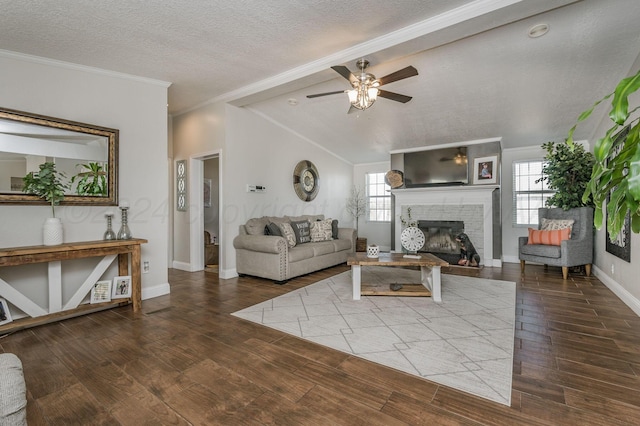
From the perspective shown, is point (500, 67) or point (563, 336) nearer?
point (563, 336)

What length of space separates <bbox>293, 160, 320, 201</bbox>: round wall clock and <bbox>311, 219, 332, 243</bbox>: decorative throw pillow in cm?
96

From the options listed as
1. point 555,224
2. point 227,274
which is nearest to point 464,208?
point 555,224

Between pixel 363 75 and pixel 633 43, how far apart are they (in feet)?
8.99

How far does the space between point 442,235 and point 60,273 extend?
6069mm

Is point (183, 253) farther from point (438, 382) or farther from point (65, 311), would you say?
point (438, 382)

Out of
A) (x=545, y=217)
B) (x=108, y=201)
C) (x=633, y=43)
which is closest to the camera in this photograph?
(x=633, y=43)

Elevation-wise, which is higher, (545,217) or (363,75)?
(363,75)

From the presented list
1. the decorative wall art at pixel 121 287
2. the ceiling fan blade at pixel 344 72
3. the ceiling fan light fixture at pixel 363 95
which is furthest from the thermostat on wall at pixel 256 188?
the ceiling fan blade at pixel 344 72

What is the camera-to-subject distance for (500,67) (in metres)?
3.55

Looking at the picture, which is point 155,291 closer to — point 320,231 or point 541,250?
point 320,231

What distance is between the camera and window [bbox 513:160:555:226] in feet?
19.2

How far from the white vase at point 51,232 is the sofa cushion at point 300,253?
262 cm

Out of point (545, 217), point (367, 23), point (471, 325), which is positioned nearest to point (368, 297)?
point (471, 325)

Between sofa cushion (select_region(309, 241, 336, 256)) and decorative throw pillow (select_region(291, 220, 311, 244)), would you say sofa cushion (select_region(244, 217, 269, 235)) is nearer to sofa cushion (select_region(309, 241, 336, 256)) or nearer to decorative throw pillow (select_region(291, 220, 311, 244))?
decorative throw pillow (select_region(291, 220, 311, 244))
